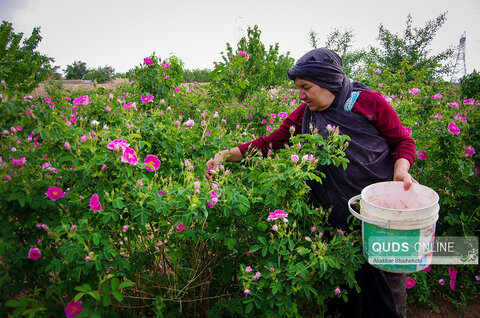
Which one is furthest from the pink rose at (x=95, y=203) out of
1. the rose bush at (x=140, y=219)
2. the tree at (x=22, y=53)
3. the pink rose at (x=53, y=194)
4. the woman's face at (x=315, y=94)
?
the tree at (x=22, y=53)

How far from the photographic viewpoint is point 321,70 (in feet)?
5.59

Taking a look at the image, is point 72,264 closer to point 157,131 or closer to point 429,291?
point 157,131

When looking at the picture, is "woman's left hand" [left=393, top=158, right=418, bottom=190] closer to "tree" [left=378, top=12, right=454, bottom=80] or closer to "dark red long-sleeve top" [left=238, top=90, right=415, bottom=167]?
"dark red long-sleeve top" [left=238, top=90, right=415, bottom=167]

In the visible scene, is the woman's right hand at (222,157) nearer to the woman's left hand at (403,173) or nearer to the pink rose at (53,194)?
the pink rose at (53,194)

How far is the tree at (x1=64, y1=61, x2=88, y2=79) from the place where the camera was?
3625 cm

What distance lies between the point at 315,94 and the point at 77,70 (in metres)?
41.7

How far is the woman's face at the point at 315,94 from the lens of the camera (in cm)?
177

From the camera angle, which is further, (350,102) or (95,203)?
(350,102)

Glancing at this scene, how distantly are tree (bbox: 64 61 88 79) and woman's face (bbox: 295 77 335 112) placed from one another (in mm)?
40065

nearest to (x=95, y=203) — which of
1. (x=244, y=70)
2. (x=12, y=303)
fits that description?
(x=12, y=303)

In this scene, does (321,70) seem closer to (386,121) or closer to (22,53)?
(386,121)

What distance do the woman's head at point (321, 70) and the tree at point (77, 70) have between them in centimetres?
4007

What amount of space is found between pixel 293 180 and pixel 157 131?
0.77 m

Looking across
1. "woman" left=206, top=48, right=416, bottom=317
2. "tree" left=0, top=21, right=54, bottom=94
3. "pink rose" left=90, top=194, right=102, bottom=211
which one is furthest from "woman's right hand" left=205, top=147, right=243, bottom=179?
"tree" left=0, top=21, right=54, bottom=94
